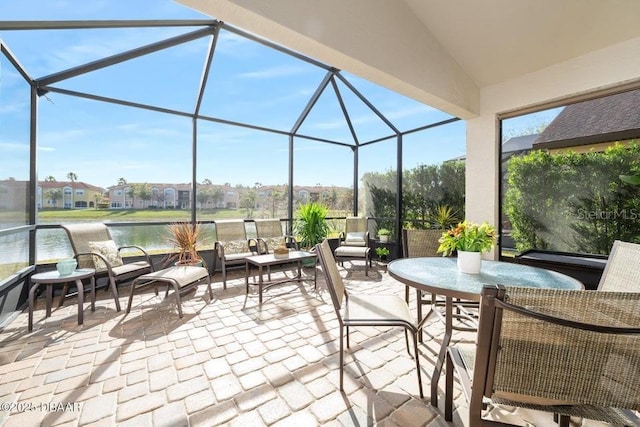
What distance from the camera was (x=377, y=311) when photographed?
201 centimetres

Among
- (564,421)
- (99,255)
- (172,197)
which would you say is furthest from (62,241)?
(564,421)

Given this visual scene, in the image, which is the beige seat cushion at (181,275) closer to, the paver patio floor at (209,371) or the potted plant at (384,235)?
the paver patio floor at (209,371)

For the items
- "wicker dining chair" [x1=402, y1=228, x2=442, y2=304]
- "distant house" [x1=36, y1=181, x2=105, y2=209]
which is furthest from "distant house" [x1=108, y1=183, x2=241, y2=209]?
"wicker dining chair" [x1=402, y1=228, x2=442, y2=304]

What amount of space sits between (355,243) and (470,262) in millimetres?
3723

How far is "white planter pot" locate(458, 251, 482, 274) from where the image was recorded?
2.00 metres

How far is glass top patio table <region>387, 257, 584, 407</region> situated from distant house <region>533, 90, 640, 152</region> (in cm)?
223

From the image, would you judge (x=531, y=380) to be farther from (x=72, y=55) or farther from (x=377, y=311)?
(x=72, y=55)

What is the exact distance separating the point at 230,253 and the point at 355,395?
334cm

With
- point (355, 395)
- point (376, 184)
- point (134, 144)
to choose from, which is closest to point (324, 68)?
point (376, 184)

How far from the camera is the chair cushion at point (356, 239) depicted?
569 centimetres

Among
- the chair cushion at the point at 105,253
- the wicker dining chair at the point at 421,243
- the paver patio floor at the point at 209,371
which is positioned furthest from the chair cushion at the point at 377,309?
the chair cushion at the point at 105,253

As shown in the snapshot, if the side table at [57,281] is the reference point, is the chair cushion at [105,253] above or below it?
above

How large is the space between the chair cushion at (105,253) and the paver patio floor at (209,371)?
53 centimetres

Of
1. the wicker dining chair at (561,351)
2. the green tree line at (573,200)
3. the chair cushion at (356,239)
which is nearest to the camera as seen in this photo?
the wicker dining chair at (561,351)
